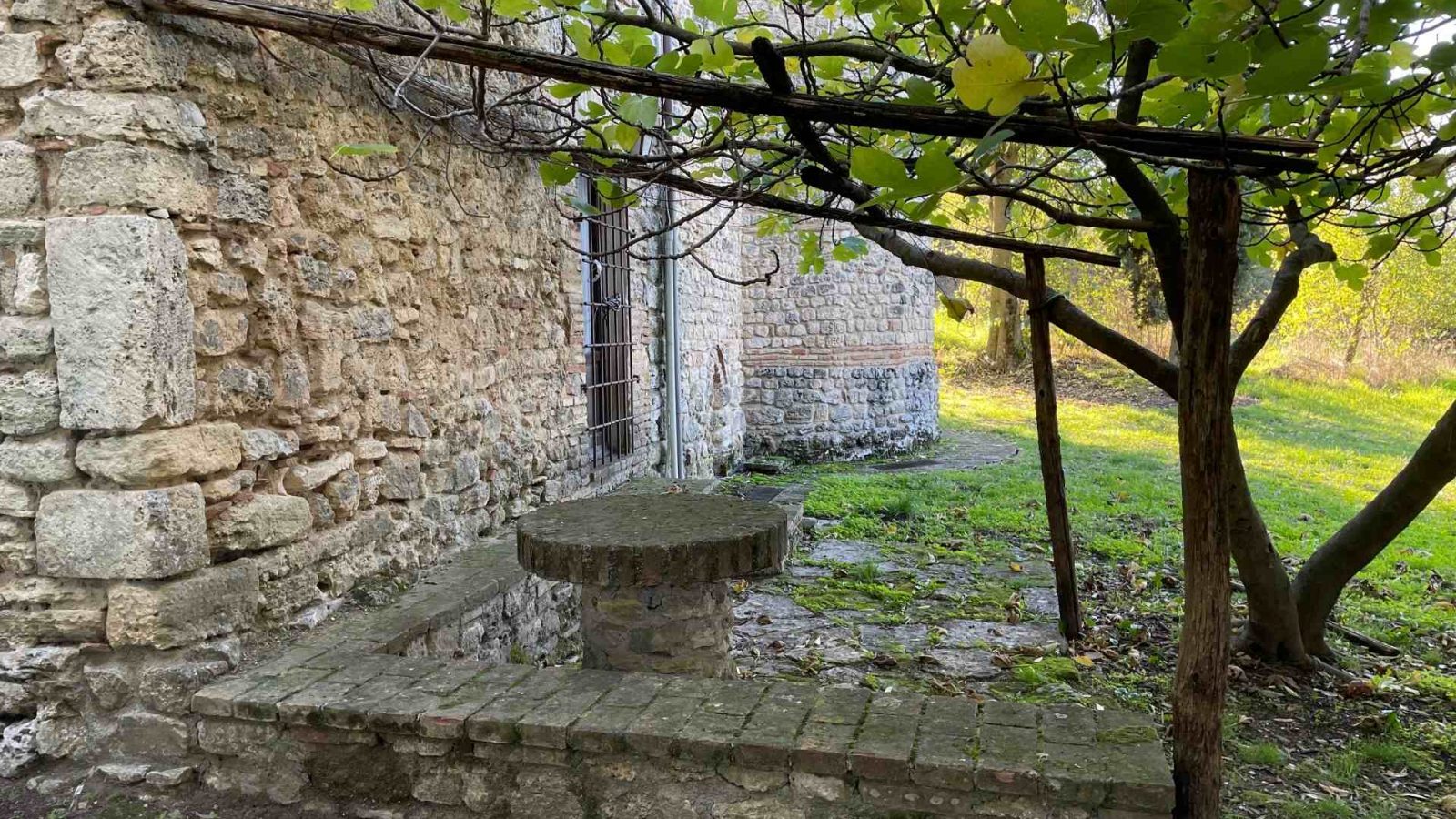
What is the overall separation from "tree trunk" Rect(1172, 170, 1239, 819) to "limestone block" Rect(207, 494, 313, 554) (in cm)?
293

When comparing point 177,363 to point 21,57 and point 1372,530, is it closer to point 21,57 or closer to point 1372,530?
point 21,57

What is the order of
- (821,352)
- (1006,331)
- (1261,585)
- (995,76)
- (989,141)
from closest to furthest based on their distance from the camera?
(995,76) → (989,141) → (1261,585) → (821,352) → (1006,331)

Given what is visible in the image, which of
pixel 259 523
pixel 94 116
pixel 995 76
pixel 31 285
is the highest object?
pixel 94 116

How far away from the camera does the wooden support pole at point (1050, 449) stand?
14.5 ft

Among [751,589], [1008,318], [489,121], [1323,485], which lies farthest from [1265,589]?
[1008,318]

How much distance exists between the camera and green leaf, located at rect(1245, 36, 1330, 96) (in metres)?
1.60

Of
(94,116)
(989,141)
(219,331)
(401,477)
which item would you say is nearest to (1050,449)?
(401,477)

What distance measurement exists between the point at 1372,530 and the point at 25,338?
5687 millimetres

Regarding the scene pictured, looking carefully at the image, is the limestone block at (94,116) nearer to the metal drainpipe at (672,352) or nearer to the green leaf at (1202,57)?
the green leaf at (1202,57)

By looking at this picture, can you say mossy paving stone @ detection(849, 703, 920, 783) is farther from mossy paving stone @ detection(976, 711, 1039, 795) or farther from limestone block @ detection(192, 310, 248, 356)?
limestone block @ detection(192, 310, 248, 356)

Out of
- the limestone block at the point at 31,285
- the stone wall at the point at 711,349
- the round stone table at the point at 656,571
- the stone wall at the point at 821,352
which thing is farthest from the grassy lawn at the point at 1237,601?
the limestone block at the point at 31,285

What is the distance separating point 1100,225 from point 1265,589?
2490 millimetres

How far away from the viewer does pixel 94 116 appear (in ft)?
9.11

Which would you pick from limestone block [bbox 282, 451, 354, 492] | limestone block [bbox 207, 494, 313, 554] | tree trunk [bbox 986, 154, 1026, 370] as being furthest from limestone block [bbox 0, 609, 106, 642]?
tree trunk [bbox 986, 154, 1026, 370]
